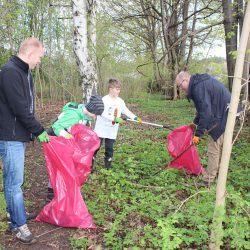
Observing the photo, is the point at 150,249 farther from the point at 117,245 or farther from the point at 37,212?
the point at 37,212

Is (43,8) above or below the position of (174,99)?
above

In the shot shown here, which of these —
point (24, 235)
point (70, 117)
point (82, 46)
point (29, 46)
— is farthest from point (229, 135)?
point (82, 46)

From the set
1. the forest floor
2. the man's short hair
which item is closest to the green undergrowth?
the forest floor

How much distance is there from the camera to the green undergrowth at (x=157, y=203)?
9.93 ft

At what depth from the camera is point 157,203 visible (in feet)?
13.3

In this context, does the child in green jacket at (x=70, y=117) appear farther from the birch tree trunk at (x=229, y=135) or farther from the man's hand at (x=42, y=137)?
the birch tree trunk at (x=229, y=135)

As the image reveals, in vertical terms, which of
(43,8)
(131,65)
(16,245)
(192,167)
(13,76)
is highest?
(43,8)

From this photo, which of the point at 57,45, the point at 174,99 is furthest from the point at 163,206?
the point at 174,99

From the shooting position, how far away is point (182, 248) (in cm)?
307

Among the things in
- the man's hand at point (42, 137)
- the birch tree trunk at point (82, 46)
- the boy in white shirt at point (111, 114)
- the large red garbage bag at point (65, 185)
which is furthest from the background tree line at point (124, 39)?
the man's hand at point (42, 137)

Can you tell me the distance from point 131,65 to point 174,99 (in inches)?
123

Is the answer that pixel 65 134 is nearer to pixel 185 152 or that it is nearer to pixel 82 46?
pixel 185 152

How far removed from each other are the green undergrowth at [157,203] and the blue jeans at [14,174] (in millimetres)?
622

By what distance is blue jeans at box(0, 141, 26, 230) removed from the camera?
3.09m
